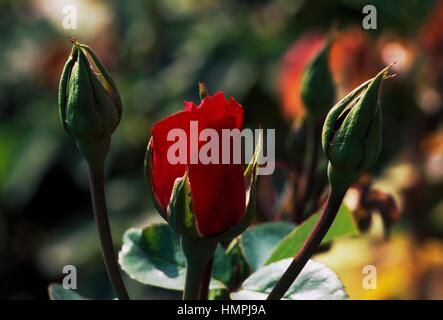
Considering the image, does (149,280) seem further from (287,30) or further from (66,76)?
(287,30)

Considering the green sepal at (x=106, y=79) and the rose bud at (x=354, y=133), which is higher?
the green sepal at (x=106, y=79)

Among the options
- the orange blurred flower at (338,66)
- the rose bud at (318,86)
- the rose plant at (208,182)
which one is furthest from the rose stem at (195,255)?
the orange blurred flower at (338,66)

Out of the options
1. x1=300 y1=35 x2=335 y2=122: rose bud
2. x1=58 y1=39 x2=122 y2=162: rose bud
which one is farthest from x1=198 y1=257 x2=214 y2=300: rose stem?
x1=300 y1=35 x2=335 y2=122: rose bud

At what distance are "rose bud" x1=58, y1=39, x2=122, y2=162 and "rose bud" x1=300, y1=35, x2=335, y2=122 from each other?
0.88ft

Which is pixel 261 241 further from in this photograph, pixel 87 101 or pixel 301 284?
pixel 87 101

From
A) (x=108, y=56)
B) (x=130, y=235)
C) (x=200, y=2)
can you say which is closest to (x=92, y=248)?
(x=108, y=56)

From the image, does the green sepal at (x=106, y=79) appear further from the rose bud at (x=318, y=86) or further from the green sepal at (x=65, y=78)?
the rose bud at (x=318, y=86)

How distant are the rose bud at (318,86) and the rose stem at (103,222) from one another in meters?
0.29

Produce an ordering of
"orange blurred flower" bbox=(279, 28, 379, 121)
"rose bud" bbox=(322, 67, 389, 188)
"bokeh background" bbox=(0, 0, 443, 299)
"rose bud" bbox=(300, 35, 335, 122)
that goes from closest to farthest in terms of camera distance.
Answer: "rose bud" bbox=(322, 67, 389, 188) < "rose bud" bbox=(300, 35, 335, 122) < "orange blurred flower" bbox=(279, 28, 379, 121) < "bokeh background" bbox=(0, 0, 443, 299)

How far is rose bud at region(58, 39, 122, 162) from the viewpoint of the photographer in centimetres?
66

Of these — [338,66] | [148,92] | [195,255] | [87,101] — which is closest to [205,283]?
[195,255]

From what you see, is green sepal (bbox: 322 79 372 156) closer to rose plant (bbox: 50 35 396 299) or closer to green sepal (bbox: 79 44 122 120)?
rose plant (bbox: 50 35 396 299)

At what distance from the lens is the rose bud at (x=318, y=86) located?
0.91m

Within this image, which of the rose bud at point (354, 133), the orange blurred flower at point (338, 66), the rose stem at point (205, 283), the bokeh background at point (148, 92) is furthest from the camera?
the bokeh background at point (148, 92)
